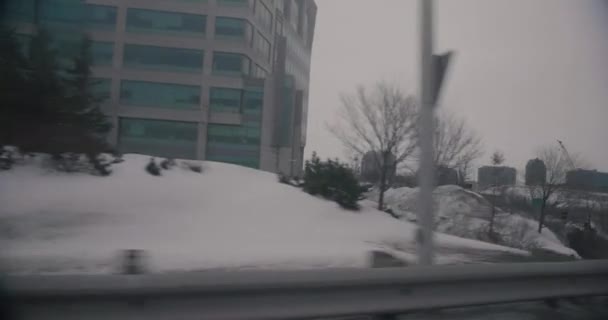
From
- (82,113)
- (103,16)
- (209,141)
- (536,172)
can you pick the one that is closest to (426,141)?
(82,113)

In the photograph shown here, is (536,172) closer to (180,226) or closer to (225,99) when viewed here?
(180,226)

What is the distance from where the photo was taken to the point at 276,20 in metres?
40.8

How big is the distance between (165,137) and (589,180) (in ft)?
97.4

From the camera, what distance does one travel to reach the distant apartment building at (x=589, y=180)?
14.5m

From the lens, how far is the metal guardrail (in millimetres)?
4145

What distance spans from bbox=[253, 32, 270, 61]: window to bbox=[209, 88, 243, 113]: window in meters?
4.55

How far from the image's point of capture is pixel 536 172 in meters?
15.9

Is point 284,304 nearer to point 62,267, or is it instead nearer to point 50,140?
point 62,267

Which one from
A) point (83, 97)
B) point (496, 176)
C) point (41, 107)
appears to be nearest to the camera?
point (41, 107)

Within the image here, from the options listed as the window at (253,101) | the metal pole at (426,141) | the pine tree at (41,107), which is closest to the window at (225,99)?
the window at (253,101)

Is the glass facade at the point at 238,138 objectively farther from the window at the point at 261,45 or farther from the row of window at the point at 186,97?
the window at the point at 261,45

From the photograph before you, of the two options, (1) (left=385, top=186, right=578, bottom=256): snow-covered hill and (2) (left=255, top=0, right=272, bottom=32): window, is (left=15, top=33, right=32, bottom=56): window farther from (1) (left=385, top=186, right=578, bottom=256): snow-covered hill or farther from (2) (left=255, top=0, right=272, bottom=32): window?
(2) (left=255, top=0, right=272, bottom=32): window

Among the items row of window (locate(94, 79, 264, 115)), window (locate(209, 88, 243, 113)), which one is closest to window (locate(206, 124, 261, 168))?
window (locate(209, 88, 243, 113))

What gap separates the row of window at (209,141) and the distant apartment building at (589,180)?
25606 mm
